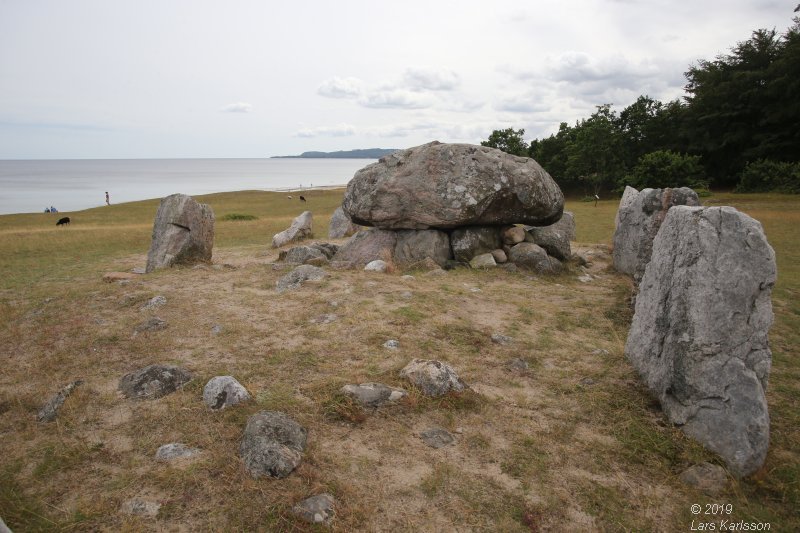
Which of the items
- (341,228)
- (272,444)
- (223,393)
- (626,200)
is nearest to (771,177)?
(626,200)

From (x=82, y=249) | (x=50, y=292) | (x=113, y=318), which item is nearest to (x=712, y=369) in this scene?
(x=113, y=318)

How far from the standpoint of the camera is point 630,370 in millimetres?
7469

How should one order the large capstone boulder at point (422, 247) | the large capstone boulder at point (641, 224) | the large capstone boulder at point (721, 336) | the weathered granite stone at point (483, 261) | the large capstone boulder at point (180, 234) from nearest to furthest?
the large capstone boulder at point (721, 336) < the large capstone boulder at point (641, 224) < the weathered granite stone at point (483, 261) < the large capstone boulder at point (422, 247) < the large capstone boulder at point (180, 234)

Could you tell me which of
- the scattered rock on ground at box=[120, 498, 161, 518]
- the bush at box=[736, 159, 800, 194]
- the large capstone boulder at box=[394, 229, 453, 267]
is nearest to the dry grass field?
the scattered rock on ground at box=[120, 498, 161, 518]

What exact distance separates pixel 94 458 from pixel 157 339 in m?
3.40

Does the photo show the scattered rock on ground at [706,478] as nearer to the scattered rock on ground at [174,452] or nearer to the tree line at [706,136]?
the scattered rock on ground at [174,452]

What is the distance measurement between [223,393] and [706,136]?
192 ft

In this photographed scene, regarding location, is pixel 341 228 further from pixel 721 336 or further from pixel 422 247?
pixel 721 336

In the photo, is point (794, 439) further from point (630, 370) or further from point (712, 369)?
point (630, 370)

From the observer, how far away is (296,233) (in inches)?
827

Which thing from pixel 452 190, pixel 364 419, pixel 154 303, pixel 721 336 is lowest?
pixel 364 419

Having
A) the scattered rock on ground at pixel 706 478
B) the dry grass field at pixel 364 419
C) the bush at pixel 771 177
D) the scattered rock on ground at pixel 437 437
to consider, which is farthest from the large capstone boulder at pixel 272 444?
the bush at pixel 771 177

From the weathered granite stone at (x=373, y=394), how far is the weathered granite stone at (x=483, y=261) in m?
8.29

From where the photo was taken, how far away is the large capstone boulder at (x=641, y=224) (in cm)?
1167
